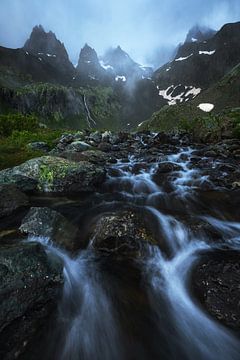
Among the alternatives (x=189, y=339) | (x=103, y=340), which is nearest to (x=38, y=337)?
(x=103, y=340)

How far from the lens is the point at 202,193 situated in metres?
11.5

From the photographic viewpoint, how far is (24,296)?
4.15 m

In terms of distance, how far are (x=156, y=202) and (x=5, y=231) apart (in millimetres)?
5823

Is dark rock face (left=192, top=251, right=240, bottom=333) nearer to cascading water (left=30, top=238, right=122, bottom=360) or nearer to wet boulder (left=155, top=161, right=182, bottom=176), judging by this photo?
cascading water (left=30, top=238, right=122, bottom=360)

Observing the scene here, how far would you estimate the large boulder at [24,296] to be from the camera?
3887mm

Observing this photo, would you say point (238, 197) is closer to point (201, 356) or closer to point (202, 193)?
point (202, 193)

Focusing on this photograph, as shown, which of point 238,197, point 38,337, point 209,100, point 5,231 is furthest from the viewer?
point 209,100

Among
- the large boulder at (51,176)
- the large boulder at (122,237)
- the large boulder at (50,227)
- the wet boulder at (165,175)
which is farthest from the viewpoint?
the wet boulder at (165,175)

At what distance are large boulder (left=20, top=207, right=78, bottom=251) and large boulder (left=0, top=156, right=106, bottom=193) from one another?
12.3 feet

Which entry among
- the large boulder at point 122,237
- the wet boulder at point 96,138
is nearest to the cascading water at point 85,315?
the large boulder at point 122,237

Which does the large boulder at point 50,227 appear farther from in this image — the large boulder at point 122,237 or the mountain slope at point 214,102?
the mountain slope at point 214,102

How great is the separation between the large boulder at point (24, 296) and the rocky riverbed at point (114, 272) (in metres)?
0.02

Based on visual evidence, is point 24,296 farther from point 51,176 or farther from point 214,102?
point 214,102

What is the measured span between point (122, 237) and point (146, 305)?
165 centimetres
